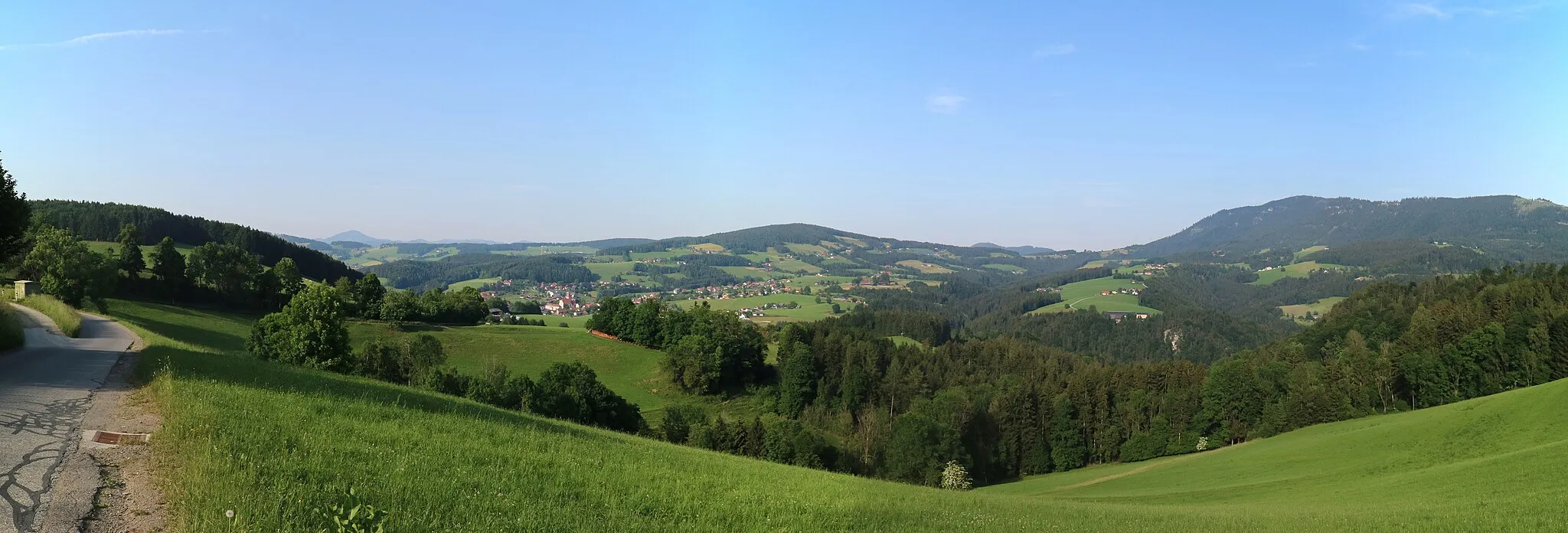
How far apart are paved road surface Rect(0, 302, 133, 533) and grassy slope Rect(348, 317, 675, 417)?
54323 mm

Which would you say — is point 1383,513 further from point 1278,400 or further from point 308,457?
point 1278,400

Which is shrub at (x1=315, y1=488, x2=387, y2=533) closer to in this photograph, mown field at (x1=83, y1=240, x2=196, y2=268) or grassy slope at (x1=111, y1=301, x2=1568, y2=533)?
grassy slope at (x1=111, y1=301, x2=1568, y2=533)

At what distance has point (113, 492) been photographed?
7.91m

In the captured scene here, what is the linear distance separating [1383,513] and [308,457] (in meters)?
25.0

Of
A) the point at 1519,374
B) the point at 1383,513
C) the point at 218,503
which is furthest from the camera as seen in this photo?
the point at 1519,374

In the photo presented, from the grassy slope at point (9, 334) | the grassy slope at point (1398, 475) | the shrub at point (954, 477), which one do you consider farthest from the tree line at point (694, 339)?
the grassy slope at point (9, 334)

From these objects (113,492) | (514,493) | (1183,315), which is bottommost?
(1183,315)

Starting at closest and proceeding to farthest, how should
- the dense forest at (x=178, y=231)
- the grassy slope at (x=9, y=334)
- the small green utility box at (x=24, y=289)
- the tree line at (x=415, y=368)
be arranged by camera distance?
the grassy slope at (x=9, y=334) < the small green utility box at (x=24, y=289) < the tree line at (x=415, y=368) < the dense forest at (x=178, y=231)

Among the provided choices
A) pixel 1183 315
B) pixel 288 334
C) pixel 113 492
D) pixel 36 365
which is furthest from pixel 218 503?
pixel 1183 315

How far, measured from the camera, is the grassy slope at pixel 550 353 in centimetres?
7981

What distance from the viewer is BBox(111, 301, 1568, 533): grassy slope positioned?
28.0 feet

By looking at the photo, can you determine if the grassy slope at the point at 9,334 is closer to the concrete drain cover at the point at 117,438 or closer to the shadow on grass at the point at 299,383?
the shadow on grass at the point at 299,383

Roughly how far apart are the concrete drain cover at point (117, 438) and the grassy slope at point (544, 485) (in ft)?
1.61

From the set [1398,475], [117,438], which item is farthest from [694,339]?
[117,438]
